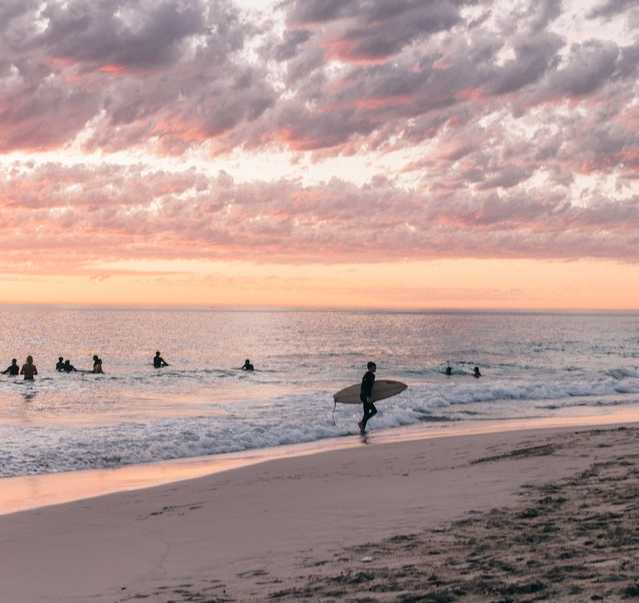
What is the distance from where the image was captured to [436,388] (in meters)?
38.5

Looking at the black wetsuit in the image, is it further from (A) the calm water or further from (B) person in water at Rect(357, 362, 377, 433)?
(A) the calm water

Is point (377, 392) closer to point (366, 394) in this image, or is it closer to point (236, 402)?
point (366, 394)

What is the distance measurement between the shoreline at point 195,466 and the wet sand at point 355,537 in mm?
1067

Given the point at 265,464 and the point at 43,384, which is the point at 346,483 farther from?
the point at 43,384

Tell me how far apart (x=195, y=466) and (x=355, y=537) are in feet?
31.7

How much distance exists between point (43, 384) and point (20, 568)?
1439 inches

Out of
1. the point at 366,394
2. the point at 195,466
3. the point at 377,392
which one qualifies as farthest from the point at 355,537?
the point at 377,392

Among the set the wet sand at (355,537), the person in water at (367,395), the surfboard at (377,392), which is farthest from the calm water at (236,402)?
the wet sand at (355,537)

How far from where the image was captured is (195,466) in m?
18.1

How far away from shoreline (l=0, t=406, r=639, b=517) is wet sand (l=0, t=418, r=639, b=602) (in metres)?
1.07

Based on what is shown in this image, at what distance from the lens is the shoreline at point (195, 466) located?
1431cm

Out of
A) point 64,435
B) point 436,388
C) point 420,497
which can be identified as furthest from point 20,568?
point 436,388

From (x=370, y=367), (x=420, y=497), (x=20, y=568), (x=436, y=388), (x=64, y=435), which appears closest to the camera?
(x=20, y=568)

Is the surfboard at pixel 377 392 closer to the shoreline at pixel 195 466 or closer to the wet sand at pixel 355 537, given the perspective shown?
the shoreline at pixel 195 466
